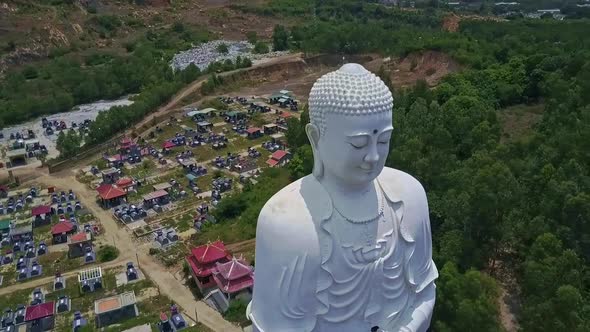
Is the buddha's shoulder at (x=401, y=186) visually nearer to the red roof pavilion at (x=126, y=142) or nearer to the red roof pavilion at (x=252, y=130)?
the red roof pavilion at (x=252, y=130)

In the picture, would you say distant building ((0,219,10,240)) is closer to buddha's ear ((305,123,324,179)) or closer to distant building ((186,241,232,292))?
distant building ((186,241,232,292))

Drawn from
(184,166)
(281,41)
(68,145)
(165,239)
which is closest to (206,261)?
(165,239)

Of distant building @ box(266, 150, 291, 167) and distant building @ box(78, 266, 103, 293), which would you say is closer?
distant building @ box(78, 266, 103, 293)

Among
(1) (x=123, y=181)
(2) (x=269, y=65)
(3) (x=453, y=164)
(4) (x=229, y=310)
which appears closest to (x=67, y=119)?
Answer: (1) (x=123, y=181)

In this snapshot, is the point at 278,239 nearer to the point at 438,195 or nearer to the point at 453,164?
the point at 438,195

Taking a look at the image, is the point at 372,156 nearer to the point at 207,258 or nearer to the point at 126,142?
the point at 207,258

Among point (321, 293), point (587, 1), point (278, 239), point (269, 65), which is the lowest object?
point (587, 1)

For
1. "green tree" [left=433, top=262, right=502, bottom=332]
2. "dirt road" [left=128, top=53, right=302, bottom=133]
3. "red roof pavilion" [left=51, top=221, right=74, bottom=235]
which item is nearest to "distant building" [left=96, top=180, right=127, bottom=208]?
"red roof pavilion" [left=51, top=221, right=74, bottom=235]
